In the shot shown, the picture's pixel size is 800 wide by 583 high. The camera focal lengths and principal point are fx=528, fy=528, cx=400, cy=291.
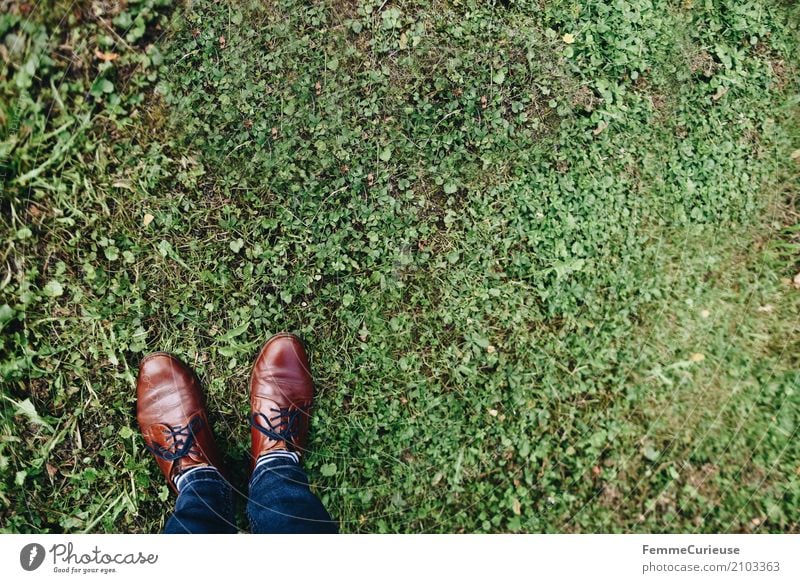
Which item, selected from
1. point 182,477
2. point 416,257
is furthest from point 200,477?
point 416,257

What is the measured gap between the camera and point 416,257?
2686 millimetres

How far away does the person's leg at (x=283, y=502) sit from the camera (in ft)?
7.93

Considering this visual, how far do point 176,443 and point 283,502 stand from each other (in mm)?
620

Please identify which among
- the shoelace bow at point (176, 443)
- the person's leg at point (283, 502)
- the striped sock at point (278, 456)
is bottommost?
the person's leg at point (283, 502)

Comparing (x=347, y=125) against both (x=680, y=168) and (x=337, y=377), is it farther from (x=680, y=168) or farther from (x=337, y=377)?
(x=680, y=168)

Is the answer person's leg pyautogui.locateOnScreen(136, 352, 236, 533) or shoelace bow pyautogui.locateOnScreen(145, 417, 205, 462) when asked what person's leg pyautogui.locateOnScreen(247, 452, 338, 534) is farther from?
shoelace bow pyautogui.locateOnScreen(145, 417, 205, 462)

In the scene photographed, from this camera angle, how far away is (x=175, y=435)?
102 inches

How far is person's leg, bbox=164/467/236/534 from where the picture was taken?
95.4 inches

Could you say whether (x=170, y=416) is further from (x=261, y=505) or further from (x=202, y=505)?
(x=261, y=505)

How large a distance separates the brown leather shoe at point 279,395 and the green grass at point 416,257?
9 centimetres

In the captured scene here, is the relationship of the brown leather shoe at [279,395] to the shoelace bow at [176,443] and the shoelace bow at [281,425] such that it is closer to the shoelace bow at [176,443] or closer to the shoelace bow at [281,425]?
the shoelace bow at [281,425]

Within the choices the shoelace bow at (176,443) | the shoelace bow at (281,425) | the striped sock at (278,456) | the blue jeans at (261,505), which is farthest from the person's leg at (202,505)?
the shoelace bow at (281,425)

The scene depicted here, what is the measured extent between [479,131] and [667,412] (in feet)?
5.65
